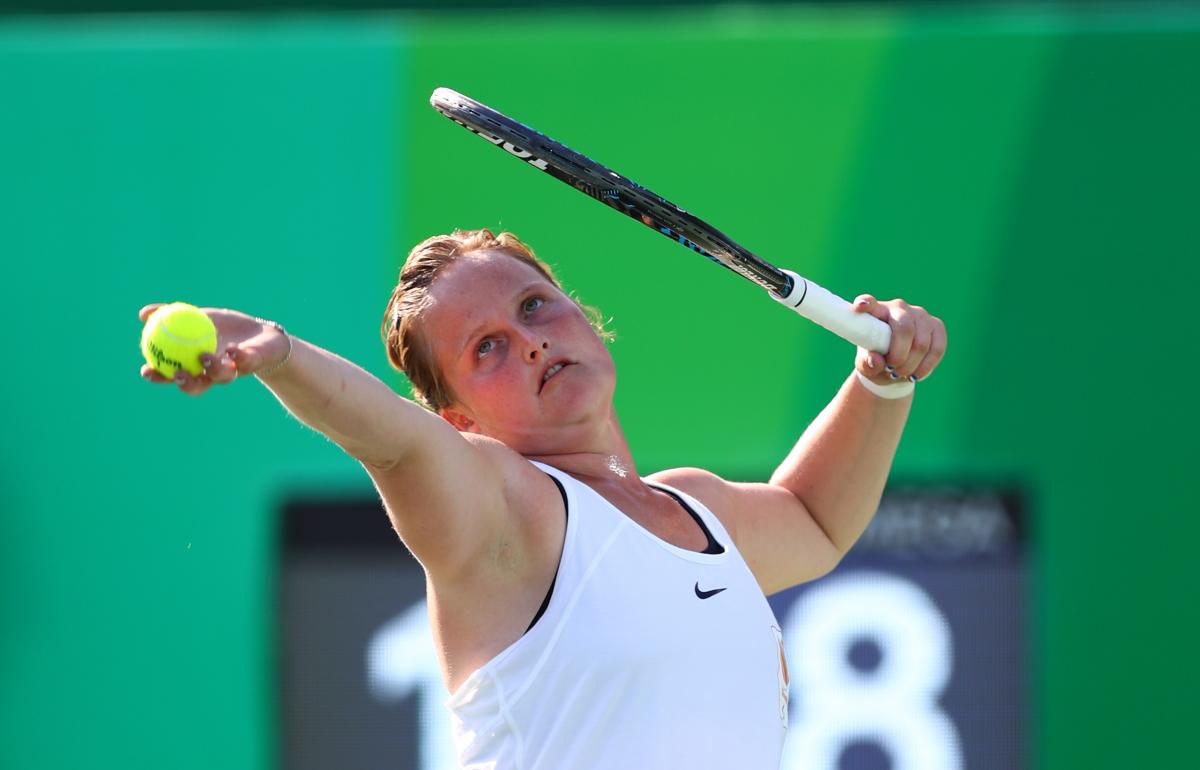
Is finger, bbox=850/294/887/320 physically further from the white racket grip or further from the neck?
the neck

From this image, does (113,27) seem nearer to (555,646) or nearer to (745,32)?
(745,32)

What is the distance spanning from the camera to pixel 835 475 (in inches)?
116

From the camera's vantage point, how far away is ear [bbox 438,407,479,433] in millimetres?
2561

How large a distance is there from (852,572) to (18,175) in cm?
252

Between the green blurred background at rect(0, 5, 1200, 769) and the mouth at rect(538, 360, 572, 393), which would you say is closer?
the mouth at rect(538, 360, 572, 393)

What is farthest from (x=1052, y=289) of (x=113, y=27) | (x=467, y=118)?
(x=113, y=27)

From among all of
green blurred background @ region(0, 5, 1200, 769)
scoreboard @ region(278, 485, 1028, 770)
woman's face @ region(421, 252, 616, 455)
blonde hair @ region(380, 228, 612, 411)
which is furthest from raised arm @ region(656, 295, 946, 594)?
green blurred background @ region(0, 5, 1200, 769)

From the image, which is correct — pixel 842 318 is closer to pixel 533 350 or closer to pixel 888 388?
pixel 888 388

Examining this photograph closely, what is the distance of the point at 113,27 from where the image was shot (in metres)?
5.09

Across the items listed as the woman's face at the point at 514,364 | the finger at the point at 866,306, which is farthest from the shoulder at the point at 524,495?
the finger at the point at 866,306

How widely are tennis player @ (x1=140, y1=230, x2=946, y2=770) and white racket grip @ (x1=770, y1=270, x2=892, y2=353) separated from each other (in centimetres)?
34

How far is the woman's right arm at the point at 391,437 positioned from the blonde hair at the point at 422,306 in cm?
30

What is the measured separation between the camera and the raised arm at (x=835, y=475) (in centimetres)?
281

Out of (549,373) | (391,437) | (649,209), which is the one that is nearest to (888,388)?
(649,209)
